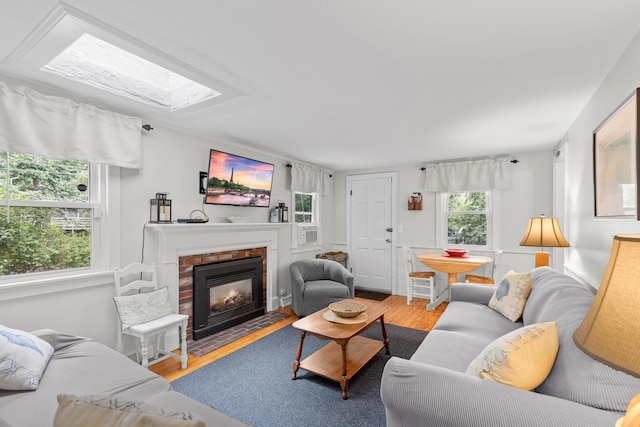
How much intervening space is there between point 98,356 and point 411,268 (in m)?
3.96

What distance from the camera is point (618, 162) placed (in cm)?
172

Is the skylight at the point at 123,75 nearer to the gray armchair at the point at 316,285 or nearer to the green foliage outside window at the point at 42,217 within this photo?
the green foliage outside window at the point at 42,217

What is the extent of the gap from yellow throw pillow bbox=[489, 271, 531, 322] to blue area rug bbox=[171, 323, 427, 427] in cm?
91

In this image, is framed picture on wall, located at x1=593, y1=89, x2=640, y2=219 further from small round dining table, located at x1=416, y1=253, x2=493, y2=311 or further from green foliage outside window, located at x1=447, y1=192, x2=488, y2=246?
green foliage outside window, located at x1=447, y1=192, x2=488, y2=246

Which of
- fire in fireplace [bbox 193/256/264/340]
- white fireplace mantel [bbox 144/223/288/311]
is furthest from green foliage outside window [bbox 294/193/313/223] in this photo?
fire in fireplace [bbox 193/256/264/340]

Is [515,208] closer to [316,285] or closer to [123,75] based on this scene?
[316,285]

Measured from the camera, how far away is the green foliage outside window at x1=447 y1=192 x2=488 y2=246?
4.60 metres

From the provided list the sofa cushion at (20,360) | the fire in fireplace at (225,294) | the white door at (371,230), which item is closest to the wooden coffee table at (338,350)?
the fire in fireplace at (225,294)

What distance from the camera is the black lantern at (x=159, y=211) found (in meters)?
2.85

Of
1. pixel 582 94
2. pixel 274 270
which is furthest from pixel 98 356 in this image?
pixel 582 94

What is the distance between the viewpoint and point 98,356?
5.78 feet

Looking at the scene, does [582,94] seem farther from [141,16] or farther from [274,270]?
[274,270]

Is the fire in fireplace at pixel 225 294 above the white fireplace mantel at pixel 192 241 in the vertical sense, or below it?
below

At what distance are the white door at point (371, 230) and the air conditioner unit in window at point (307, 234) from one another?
0.74 metres
